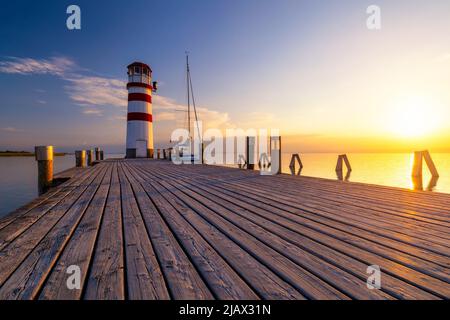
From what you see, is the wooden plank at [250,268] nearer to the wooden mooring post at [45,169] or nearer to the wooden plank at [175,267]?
the wooden plank at [175,267]

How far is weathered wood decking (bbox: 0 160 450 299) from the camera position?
1404 mm

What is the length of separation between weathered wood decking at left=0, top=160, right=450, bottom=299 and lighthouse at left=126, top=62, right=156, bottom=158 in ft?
61.4

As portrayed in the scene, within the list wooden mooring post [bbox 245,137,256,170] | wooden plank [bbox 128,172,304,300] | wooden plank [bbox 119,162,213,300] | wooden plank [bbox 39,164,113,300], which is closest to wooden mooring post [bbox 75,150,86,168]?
wooden mooring post [bbox 245,137,256,170]

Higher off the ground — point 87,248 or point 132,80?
point 132,80

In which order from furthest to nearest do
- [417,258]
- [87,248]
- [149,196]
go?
[149,196], [87,248], [417,258]

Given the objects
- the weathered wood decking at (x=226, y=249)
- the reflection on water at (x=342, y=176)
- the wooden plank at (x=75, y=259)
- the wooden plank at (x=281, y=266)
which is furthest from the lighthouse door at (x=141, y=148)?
the wooden plank at (x=281, y=266)

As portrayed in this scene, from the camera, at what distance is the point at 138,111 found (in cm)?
2131

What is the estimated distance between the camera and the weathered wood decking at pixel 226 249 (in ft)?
4.61

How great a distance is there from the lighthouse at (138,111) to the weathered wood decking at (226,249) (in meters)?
18.7

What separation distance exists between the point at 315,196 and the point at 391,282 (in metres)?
2.79
